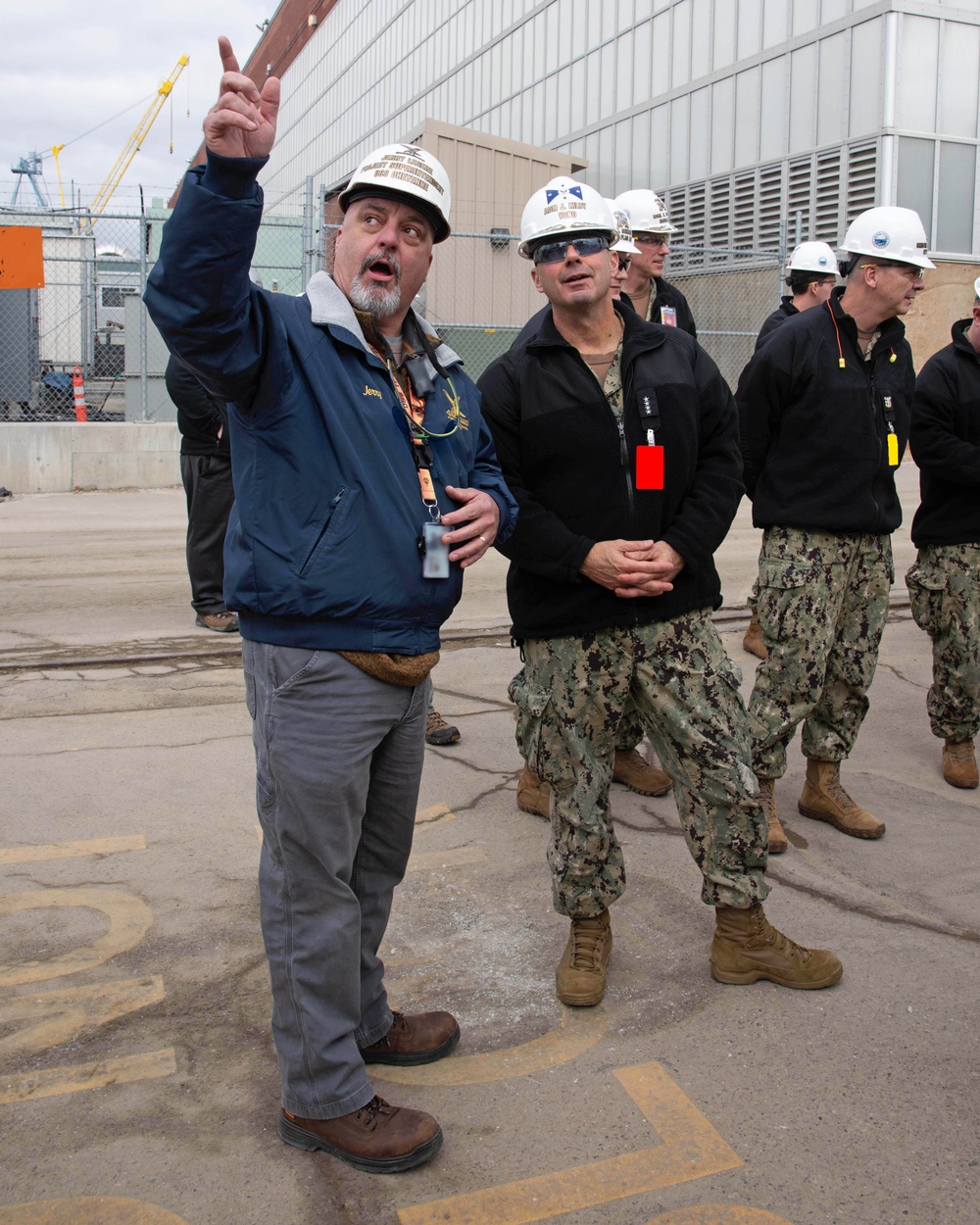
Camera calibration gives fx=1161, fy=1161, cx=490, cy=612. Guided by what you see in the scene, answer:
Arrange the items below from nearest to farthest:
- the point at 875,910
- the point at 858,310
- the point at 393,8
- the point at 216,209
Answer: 1. the point at 216,209
2. the point at 875,910
3. the point at 858,310
4. the point at 393,8

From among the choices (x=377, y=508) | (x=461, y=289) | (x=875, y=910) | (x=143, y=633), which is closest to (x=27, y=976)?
(x=377, y=508)

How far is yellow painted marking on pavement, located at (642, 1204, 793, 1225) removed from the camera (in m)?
2.31

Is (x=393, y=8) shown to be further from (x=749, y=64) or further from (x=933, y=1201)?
(x=933, y=1201)

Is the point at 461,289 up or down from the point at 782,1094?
up

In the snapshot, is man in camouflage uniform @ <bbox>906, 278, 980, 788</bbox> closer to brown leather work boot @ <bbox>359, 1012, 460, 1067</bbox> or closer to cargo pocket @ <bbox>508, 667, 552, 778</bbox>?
cargo pocket @ <bbox>508, 667, 552, 778</bbox>

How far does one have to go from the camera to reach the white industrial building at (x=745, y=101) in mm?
16547

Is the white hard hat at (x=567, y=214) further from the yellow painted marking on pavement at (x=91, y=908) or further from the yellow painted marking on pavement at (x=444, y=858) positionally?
the yellow painted marking on pavement at (x=91, y=908)

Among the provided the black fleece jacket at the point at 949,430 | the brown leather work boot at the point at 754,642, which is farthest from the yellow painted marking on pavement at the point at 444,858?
the brown leather work boot at the point at 754,642

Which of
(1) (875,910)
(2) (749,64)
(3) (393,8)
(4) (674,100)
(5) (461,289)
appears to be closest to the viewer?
(1) (875,910)

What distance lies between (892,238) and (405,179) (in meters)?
2.34

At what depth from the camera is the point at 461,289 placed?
54.3ft

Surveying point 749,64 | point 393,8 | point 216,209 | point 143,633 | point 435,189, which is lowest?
point 143,633

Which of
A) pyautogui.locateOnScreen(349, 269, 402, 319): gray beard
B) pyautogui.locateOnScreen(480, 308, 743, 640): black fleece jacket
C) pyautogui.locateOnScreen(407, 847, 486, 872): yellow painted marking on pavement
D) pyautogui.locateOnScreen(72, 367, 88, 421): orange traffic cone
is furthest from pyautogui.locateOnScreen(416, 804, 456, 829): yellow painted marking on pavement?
pyautogui.locateOnScreen(72, 367, 88, 421): orange traffic cone

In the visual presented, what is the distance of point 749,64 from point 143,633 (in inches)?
629
